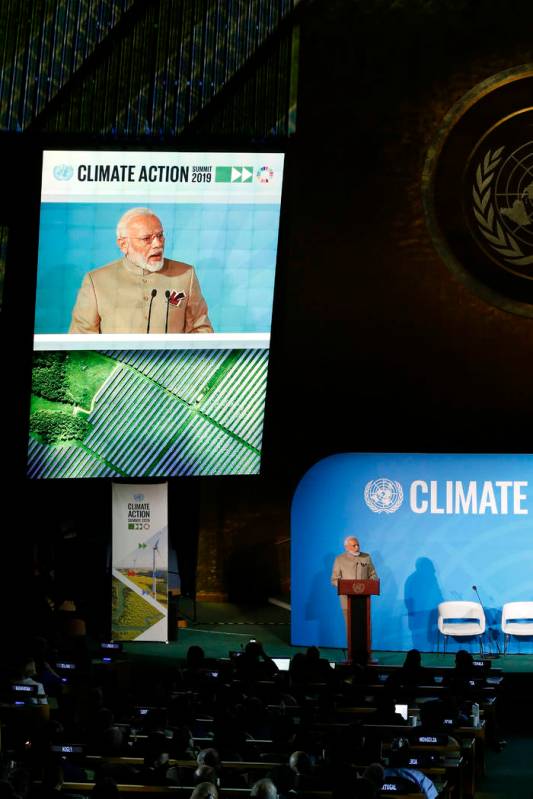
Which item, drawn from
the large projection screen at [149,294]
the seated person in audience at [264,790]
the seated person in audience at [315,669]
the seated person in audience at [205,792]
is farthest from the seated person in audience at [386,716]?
the large projection screen at [149,294]

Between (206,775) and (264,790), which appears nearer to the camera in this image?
(264,790)

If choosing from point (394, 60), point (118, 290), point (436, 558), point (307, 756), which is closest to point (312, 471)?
point (436, 558)

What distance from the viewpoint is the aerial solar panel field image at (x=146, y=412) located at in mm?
16156

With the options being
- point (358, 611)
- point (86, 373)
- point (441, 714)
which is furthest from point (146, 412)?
point (441, 714)

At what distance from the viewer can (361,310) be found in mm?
17875

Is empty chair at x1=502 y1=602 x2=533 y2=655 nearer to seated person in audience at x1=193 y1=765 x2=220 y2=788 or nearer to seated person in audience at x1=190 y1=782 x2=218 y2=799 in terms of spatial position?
seated person in audience at x1=193 y1=765 x2=220 y2=788

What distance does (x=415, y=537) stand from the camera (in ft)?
56.9

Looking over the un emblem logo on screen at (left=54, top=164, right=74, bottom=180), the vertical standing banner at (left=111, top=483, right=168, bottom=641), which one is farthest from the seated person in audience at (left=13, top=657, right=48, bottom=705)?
the un emblem logo on screen at (left=54, top=164, right=74, bottom=180)

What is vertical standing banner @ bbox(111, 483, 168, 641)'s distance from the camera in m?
16.6

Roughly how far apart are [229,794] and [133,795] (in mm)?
608

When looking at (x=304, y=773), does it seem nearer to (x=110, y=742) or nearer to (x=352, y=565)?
(x=110, y=742)

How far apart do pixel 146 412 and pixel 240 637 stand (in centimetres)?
312

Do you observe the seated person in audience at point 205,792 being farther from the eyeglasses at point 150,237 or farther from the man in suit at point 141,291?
the eyeglasses at point 150,237

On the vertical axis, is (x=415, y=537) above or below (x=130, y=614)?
above
